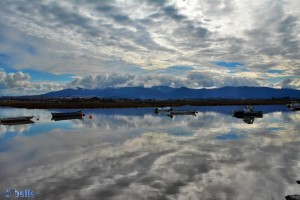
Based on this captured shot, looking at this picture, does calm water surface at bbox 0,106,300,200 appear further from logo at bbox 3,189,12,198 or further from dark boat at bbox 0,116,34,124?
dark boat at bbox 0,116,34,124

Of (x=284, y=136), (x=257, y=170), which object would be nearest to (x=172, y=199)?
(x=257, y=170)

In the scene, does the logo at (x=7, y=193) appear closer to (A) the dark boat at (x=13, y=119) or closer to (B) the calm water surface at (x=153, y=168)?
(B) the calm water surface at (x=153, y=168)

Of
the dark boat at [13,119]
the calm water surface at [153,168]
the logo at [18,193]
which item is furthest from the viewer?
the dark boat at [13,119]

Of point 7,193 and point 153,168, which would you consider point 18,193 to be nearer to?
point 7,193

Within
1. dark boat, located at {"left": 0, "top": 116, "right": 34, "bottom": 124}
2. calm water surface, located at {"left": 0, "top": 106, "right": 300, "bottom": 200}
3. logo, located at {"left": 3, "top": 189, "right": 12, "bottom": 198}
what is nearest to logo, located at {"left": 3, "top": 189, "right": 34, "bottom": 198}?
logo, located at {"left": 3, "top": 189, "right": 12, "bottom": 198}

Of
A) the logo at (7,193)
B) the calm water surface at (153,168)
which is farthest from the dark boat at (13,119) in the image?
the logo at (7,193)

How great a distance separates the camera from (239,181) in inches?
784

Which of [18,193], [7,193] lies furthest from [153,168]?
[7,193]

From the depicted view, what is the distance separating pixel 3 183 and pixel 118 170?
317 inches

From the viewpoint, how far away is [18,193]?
17500 millimetres

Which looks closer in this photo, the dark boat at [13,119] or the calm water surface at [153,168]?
the calm water surface at [153,168]

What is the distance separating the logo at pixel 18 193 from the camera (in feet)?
55.9

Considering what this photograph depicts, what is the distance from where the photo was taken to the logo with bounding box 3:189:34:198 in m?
17.0

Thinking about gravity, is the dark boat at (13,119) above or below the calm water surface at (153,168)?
above
